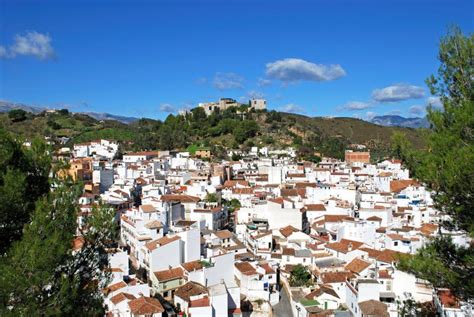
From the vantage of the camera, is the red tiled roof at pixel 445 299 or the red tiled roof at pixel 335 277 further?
the red tiled roof at pixel 335 277

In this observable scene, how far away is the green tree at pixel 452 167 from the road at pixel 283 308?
922 centimetres

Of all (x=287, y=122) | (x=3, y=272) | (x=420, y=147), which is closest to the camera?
(x=3, y=272)

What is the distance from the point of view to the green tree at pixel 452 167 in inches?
203

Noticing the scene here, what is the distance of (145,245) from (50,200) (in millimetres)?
10763

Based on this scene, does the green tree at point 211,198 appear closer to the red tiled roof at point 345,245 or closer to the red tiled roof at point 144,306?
the red tiled roof at point 345,245

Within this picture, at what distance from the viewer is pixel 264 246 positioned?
63.3 ft

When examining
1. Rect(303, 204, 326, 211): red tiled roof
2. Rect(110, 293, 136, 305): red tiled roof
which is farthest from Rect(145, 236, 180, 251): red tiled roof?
Rect(303, 204, 326, 211): red tiled roof

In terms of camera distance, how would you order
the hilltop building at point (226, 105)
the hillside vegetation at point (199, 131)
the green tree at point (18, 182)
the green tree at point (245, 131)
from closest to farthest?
the green tree at point (18, 182) → the hillside vegetation at point (199, 131) → the green tree at point (245, 131) → the hilltop building at point (226, 105)

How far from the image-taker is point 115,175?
104ft

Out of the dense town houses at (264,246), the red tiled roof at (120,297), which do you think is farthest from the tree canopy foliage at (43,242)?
the red tiled roof at (120,297)

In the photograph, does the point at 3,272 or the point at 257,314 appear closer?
the point at 3,272

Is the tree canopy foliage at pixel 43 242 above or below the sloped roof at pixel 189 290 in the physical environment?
above

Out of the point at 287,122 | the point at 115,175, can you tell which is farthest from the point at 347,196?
the point at 287,122

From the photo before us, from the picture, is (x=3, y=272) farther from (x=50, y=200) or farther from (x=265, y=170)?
(x=265, y=170)
